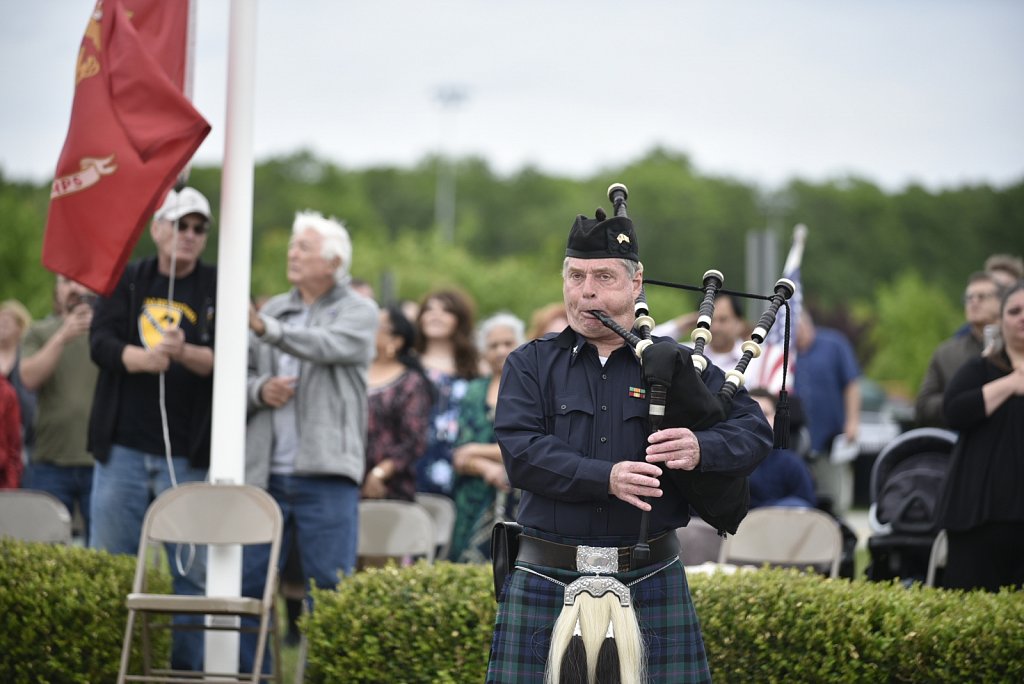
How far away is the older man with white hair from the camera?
6.14 metres

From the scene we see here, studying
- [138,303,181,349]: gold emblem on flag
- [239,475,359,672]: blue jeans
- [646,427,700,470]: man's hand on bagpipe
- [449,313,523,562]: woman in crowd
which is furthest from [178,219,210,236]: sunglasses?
[646,427,700,470]: man's hand on bagpipe

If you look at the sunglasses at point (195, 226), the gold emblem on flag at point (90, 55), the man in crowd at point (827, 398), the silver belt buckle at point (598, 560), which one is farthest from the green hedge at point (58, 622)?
the man in crowd at point (827, 398)

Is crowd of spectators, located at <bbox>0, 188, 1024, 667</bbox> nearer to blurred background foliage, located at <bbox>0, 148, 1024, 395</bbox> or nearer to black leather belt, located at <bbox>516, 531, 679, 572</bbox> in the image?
black leather belt, located at <bbox>516, 531, 679, 572</bbox>

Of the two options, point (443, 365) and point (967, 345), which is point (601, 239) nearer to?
point (967, 345)

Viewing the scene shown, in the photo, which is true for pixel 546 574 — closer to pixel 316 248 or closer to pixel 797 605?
pixel 797 605

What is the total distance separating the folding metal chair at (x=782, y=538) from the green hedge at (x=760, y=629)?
120 cm

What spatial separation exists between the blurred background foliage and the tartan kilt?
41589mm

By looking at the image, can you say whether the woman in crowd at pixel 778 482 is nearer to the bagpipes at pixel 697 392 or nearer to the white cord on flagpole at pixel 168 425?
the white cord on flagpole at pixel 168 425

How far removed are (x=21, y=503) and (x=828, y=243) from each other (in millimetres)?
56362

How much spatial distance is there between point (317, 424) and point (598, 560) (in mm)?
2707

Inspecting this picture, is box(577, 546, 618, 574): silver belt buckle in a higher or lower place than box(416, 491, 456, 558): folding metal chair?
higher

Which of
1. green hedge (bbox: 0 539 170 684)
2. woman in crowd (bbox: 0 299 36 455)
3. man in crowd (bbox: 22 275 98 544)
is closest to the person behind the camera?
green hedge (bbox: 0 539 170 684)

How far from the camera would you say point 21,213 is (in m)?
34.1

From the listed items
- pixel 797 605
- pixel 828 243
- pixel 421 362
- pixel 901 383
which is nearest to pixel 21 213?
pixel 901 383
